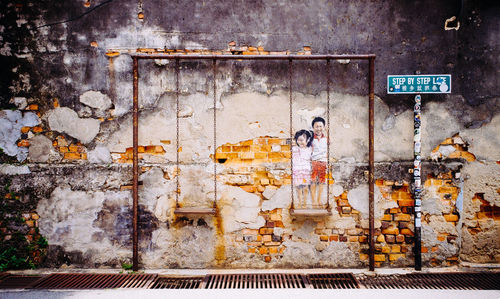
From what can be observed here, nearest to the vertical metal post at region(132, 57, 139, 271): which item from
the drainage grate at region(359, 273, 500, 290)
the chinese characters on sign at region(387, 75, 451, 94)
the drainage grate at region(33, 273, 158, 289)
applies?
the drainage grate at region(33, 273, 158, 289)

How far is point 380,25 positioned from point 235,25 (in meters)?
1.66

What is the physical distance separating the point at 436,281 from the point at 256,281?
6.21 ft

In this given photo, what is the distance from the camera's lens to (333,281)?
3.04m

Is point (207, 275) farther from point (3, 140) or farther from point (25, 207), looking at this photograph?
point (3, 140)

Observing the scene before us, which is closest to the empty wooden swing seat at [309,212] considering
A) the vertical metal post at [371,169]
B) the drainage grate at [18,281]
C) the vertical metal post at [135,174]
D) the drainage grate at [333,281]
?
the vertical metal post at [371,169]

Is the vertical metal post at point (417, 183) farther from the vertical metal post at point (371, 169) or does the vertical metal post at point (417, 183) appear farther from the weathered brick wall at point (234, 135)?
the vertical metal post at point (371, 169)

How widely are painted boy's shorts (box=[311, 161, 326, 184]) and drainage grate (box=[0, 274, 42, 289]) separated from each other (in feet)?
10.6

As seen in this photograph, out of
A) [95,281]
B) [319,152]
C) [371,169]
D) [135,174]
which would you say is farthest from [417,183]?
[95,281]

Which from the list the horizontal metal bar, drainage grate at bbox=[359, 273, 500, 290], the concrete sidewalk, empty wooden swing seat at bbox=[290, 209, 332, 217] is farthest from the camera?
the horizontal metal bar

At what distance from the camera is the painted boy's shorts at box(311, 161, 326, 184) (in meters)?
3.29

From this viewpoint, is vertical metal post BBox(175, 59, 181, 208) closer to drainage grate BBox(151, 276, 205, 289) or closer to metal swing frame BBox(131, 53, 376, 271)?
metal swing frame BBox(131, 53, 376, 271)

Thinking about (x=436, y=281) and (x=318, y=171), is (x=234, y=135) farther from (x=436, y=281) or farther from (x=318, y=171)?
(x=436, y=281)

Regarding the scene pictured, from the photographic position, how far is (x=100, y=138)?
10.8 ft

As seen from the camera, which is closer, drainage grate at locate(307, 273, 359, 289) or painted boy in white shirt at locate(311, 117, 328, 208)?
drainage grate at locate(307, 273, 359, 289)
